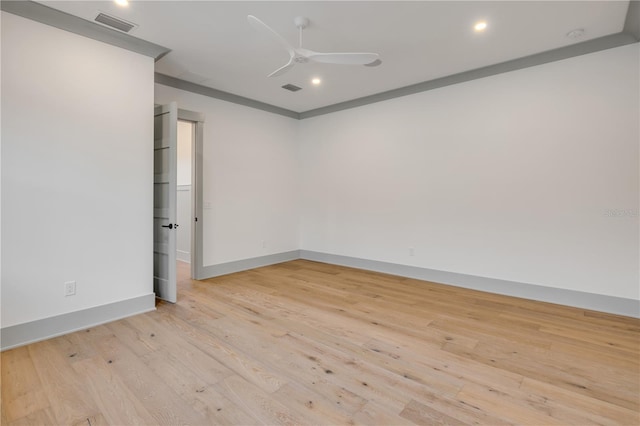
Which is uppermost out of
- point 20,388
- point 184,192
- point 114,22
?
point 114,22

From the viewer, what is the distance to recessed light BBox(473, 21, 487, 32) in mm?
2984

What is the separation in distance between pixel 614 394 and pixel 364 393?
Answer: 1598mm

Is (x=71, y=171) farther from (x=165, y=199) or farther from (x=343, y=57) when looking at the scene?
(x=343, y=57)

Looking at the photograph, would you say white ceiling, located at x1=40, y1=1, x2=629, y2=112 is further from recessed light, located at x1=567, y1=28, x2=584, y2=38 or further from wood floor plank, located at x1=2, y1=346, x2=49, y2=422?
wood floor plank, located at x1=2, y1=346, x2=49, y2=422

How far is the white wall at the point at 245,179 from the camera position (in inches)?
187

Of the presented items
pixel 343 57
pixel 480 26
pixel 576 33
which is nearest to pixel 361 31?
pixel 343 57

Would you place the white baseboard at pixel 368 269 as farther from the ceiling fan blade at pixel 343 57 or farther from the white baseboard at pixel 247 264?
the ceiling fan blade at pixel 343 57

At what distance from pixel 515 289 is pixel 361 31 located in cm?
353

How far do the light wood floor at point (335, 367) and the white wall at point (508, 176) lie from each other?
0.73 metres

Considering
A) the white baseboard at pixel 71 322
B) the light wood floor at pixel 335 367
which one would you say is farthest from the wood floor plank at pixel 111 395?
the white baseboard at pixel 71 322

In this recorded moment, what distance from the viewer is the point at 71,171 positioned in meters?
2.85

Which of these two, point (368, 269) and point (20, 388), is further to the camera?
point (368, 269)

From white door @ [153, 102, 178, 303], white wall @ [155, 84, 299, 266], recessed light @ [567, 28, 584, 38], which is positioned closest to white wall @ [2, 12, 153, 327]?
white door @ [153, 102, 178, 303]

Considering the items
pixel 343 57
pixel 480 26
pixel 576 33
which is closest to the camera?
pixel 343 57
